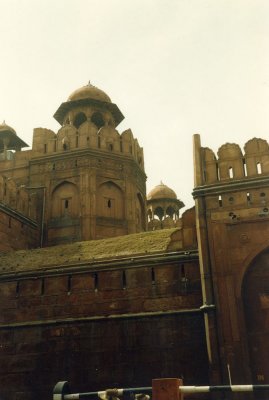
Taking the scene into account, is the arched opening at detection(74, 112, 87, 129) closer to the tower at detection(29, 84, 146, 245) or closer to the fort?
the tower at detection(29, 84, 146, 245)

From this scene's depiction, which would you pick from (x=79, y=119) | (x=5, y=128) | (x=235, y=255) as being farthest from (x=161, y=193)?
(x=235, y=255)

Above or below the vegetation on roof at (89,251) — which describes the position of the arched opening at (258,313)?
below

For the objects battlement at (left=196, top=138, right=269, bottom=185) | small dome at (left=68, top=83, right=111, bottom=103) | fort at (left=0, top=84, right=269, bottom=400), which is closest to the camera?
fort at (left=0, top=84, right=269, bottom=400)

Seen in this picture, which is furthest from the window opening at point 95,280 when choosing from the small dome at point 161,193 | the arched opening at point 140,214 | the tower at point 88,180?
the small dome at point 161,193

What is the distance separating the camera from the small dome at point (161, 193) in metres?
33.4

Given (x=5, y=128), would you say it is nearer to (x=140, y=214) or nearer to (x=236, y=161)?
(x=140, y=214)

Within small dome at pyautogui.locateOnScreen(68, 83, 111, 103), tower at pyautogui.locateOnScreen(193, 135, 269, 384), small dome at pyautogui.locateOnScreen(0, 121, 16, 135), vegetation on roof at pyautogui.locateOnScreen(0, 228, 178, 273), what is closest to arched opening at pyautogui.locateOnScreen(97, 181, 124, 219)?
vegetation on roof at pyautogui.locateOnScreen(0, 228, 178, 273)

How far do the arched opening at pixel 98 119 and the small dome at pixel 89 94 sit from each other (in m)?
0.90

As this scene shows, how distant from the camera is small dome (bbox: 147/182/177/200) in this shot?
33.4 meters

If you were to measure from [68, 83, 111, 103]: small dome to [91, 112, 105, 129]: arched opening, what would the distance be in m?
0.90

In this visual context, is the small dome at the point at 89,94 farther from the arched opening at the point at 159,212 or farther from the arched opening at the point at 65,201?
the arched opening at the point at 159,212

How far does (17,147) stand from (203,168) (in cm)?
1679

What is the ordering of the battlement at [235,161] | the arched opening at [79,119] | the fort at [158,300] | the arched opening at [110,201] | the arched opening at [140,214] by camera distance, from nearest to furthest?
the fort at [158,300]
the battlement at [235,161]
the arched opening at [110,201]
the arched opening at [140,214]
the arched opening at [79,119]

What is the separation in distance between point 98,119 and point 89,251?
39.4 feet
